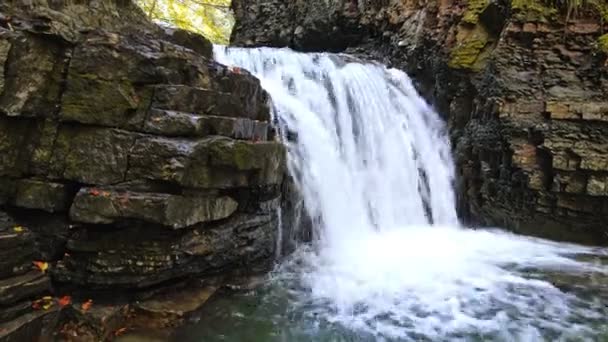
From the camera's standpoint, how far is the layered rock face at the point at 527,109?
24.0 ft

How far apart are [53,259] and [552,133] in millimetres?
7618

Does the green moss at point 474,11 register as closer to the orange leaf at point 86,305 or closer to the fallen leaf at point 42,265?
the orange leaf at point 86,305

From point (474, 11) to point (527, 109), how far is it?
271 centimetres

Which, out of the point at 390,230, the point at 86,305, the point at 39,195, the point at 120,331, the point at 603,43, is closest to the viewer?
the point at 120,331

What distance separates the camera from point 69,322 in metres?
3.97

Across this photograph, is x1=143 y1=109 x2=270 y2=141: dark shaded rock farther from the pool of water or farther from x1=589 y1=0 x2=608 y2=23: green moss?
x1=589 y1=0 x2=608 y2=23: green moss

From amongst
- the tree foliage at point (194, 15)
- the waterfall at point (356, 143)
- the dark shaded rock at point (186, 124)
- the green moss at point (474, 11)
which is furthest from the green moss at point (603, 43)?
the tree foliage at point (194, 15)

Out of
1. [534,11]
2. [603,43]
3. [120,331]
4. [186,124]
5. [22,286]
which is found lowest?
[120,331]

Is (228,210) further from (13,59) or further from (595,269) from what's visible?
(595,269)

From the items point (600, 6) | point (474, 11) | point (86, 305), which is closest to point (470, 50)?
point (474, 11)

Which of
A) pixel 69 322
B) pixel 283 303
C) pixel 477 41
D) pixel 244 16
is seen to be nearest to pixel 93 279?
pixel 69 322

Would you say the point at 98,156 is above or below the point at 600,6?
below

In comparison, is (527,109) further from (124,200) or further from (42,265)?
(42,265)

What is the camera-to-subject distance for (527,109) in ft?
25.7
